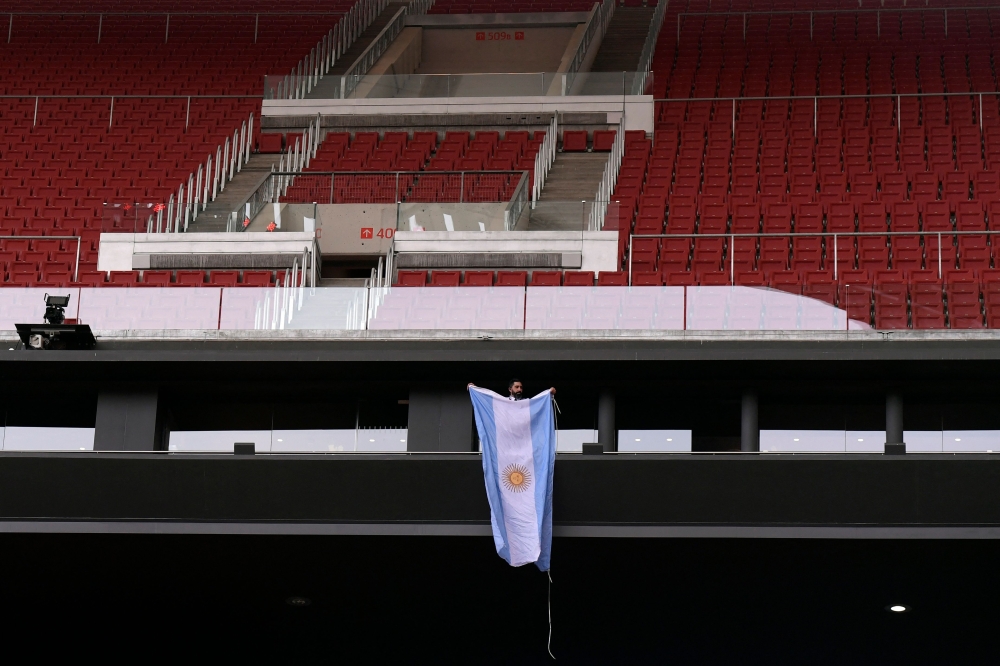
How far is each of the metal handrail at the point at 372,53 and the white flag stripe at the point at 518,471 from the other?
14.7 metres

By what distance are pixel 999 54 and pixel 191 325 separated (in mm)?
19427

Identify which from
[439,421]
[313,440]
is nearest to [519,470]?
[439,421]

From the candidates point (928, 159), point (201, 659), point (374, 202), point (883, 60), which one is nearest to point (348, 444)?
point (201, 659)

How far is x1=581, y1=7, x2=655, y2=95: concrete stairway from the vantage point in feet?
87.4

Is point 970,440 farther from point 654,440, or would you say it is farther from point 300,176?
point 300,176

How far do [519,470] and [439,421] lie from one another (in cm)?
203

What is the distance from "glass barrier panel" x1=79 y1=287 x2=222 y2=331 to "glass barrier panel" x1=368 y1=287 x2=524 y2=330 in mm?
1961

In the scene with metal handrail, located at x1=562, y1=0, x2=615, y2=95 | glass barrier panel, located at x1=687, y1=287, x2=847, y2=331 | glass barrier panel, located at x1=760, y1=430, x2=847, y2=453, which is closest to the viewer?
glass barrier panel, located at x1=687, y1=287, x2=847, y2=331

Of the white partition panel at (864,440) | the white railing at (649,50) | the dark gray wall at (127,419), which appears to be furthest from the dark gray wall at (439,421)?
the white railing at (649,50)

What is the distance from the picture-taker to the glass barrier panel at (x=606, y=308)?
1530cm

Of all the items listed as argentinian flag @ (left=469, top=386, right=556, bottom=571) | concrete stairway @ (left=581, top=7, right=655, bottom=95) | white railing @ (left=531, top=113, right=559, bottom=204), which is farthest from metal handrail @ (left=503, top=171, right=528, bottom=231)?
argentinian flag @ (left=469, top=386, right=556, bottom=571)

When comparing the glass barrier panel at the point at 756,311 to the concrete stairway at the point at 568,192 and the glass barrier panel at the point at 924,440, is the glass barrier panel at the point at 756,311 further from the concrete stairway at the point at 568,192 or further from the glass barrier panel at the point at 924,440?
the concrete stairway at the point at 568,192

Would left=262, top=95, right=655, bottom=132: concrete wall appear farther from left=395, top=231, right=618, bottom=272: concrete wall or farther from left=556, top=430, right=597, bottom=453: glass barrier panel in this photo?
left=556, top=430, right=597, bottom=453: glass barrier panel

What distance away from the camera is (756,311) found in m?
15.1
